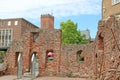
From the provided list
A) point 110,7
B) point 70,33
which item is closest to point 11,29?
point 70,33

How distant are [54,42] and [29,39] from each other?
2.46 metres

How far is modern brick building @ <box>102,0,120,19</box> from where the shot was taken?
26516 mm

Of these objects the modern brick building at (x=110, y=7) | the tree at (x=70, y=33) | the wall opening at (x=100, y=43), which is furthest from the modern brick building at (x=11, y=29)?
the wall opening at (x=100, y=43)

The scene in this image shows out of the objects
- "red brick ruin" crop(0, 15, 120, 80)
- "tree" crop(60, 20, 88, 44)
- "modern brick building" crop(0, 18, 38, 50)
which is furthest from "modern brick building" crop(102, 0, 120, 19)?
"modern brick building" crop(0, 18, 38, 50)

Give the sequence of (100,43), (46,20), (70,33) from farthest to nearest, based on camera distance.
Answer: (46,20) → (70,33) → (100,43)

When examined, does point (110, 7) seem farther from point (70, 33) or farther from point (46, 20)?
point (46, 20)

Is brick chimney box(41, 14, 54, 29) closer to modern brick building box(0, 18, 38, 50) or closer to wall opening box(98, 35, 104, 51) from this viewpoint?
modern brick building box(0, 18, 38, 50)

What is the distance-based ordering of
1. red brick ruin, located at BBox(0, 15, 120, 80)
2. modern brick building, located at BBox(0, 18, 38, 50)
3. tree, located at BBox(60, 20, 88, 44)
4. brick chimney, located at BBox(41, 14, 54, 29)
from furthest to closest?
modern brick building, located at BBox(0, 18, 38, 50), brick chimney, located at BBox(41, 14, 54, 29), tree, located at BBox(60, 20, 88, 44), red brick ruin, located at BBox(0, 15, 120, 80)

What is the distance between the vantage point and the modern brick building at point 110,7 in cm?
2652

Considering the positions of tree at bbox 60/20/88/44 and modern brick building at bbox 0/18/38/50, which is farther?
modern brick building at bbox 0/18/38/50

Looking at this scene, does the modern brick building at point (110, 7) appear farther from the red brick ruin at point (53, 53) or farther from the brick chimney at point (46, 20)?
the brick chimney at point (46, 20)

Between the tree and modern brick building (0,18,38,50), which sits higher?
modern brick building (0,18,38,50)

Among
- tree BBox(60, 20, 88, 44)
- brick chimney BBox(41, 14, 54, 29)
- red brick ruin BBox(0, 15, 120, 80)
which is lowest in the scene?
red brick ruin BBox(0, 15, 120, 80)

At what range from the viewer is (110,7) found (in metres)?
27.8
